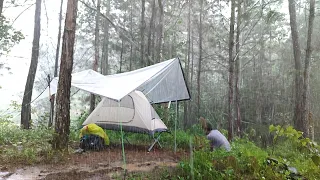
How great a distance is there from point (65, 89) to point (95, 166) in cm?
152

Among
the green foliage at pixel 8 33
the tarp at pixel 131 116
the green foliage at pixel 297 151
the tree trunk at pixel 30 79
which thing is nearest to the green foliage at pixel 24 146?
the tarp at pixel 131 116

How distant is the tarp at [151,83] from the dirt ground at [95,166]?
1.12 m

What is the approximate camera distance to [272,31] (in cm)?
1858

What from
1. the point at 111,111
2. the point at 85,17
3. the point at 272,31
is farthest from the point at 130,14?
the point at 111,111

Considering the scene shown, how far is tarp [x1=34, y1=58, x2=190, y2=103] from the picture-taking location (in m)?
4.51

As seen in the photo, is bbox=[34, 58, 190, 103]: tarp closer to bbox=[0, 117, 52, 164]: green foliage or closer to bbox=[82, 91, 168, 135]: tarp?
bbox=[82, 91, 168, 135]: tarp

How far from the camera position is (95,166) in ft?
14.3

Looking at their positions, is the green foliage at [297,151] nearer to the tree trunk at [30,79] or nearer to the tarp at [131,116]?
the tarp at [131,116]

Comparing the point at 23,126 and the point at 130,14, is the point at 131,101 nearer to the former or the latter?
the point at 23,126

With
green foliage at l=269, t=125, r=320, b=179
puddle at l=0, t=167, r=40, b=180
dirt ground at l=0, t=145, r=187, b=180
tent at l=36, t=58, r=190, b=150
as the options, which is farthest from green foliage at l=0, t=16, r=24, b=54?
green foliage at l=269, t=125, r=320, b=179

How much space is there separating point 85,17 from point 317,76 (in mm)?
13386

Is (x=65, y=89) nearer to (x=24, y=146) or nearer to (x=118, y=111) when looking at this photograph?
(x=24, y=146)

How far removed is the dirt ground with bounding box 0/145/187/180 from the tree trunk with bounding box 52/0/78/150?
38 centimetres

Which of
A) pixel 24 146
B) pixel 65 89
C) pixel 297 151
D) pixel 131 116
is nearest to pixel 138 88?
pixel 131 116
